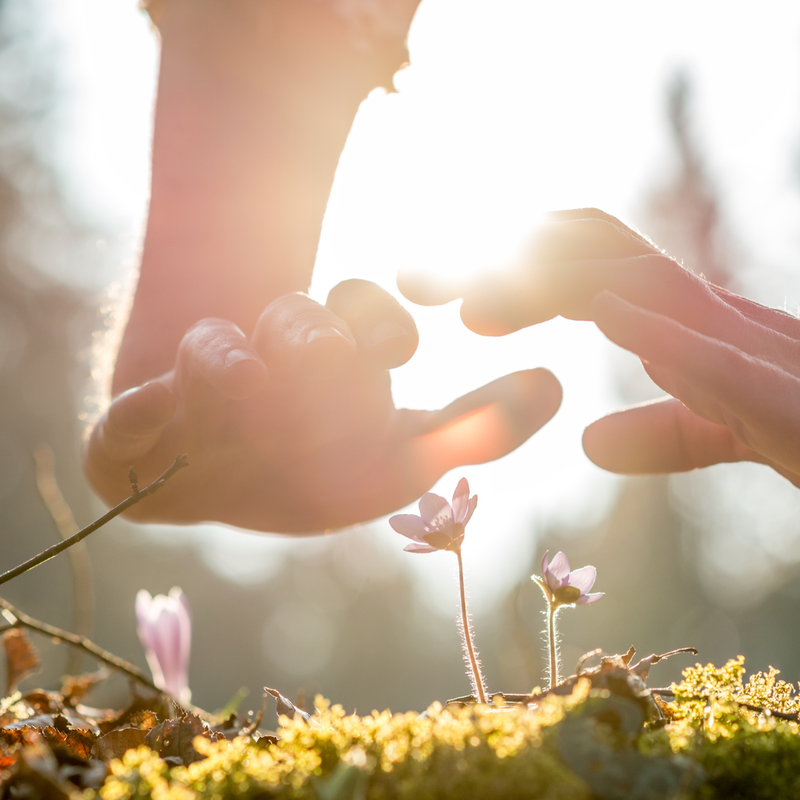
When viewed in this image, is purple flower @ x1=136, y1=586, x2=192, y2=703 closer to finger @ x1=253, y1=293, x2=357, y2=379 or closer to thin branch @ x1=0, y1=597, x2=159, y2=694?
thin branch @ x1=0, y1=597, x2=159, y2=694

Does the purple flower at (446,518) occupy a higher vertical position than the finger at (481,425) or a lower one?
lower

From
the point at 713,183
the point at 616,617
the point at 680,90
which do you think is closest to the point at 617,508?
the point at 616,617

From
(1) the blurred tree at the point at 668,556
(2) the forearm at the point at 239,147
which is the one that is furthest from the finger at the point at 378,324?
(1) the blurred tree at the point at 668,556

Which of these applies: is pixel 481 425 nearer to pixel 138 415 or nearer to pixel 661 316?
pixel 661 316

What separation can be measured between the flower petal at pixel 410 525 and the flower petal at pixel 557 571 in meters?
0.22

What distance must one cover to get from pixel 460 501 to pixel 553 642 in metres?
0.26

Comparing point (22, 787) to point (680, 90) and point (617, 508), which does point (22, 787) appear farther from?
point (617, 508)

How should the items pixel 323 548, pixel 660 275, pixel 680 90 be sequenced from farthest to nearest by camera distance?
pixel 323 548, pixel 680 90, pixel 660 275

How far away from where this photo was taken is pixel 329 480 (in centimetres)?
183

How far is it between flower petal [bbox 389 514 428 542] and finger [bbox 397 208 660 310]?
0.42 m

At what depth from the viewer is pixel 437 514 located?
3.02ft

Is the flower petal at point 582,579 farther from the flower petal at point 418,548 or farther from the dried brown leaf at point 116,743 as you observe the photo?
the dried brown leaf at point 116,743

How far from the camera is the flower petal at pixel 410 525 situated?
938 millimetres

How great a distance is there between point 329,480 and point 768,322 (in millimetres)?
1277
